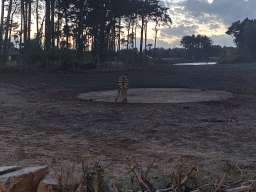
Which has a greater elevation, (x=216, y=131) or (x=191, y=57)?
(x=191, y=57)

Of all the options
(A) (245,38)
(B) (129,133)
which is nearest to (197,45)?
(A) (245,38)

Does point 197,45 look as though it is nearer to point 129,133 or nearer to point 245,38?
point 245,38

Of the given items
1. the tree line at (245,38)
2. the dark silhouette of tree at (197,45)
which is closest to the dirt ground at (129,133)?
the tree line at (245,38)

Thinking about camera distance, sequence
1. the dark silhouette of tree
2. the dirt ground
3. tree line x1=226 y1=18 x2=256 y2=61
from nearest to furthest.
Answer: the dirt ground → tree line x1=226 y1=18 x2=256 y2=61 → the dark silhouette of tree

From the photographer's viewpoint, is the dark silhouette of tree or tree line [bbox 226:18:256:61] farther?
the dark silhouette of tree

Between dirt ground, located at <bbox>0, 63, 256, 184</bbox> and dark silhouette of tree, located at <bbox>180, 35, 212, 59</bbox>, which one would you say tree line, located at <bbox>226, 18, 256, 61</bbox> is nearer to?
dark silhouette of tree, located at <bbox>180, 35, 212, 59</bbox>

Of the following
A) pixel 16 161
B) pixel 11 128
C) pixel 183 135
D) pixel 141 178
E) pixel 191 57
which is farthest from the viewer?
pixel 191 57

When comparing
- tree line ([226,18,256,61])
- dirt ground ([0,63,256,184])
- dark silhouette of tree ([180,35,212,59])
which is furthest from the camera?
dark silhouette of tree ([180,35,212,59])

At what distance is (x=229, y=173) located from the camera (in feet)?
18.2

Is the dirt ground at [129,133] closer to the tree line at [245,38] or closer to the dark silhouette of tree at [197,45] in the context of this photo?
the tree line at [245,38]

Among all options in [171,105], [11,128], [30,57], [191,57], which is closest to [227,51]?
[191,57]

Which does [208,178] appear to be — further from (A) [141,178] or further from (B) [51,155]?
(B) [51,155]

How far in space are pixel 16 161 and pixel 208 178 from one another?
385cm

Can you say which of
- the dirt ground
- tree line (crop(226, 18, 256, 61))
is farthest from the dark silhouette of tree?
the dirt ground
